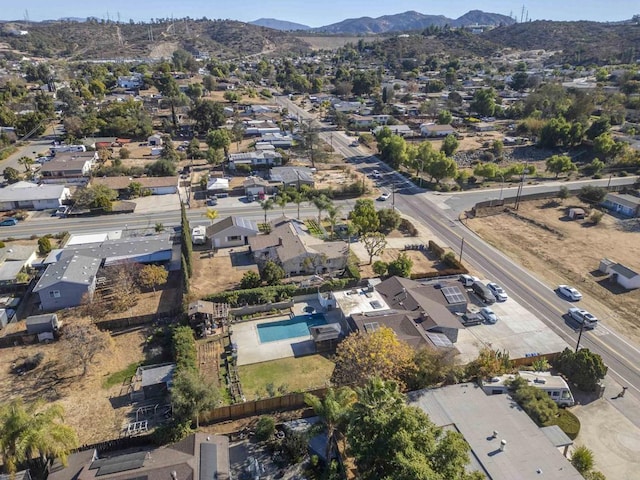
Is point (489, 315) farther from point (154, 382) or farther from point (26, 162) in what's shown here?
point (26, 162)

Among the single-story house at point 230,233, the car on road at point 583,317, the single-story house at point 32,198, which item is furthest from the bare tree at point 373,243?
the single-story house at point 32,198

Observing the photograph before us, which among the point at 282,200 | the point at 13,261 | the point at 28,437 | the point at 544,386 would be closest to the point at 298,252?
the point at 282,200

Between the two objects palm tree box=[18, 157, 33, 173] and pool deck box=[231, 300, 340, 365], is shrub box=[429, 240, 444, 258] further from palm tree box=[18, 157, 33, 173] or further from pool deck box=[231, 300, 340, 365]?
palm tree box=[18, 157, 33, 173]

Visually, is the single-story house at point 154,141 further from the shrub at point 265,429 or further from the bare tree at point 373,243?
the shrub at point 265,429

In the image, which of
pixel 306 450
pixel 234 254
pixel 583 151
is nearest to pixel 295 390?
pixel 306 450

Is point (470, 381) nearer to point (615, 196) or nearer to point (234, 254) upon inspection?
point (234, 254)

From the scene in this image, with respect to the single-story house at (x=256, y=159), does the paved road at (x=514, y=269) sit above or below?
below
